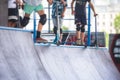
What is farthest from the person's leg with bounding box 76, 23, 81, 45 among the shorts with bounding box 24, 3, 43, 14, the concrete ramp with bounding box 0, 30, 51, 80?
the concrete ramp with bounding box 0, 30, 51, 80

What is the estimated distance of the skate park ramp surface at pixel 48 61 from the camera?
19.1ft

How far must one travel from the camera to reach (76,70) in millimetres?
8133

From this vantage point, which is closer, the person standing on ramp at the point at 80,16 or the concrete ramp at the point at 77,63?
the concrete ramp at the point at 77,63

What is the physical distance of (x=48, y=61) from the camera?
723 centimetres

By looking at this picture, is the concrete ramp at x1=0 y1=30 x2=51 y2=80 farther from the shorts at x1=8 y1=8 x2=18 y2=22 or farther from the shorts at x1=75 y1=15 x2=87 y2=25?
the shorts at x1=75 y1=15 x2=87 y2=25

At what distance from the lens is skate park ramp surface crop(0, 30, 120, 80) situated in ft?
19.1

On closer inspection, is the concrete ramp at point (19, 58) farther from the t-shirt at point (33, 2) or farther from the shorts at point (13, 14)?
the t-shirt at point (33, 2)

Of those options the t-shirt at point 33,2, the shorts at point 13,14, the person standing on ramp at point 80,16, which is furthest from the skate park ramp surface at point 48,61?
the t-shirt at point 33,2

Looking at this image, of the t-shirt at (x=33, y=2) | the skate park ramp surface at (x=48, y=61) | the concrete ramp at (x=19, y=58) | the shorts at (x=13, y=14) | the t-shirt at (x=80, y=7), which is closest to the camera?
the concrete ramp at (x=19, y=58)

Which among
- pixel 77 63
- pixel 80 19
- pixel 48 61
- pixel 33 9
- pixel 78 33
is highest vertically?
pixel 33 9

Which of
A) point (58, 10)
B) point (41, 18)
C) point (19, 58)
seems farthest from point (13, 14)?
point (58, 10)

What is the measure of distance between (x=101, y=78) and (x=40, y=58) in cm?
248

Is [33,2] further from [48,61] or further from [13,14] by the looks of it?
[48,61]

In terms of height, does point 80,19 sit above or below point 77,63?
above
